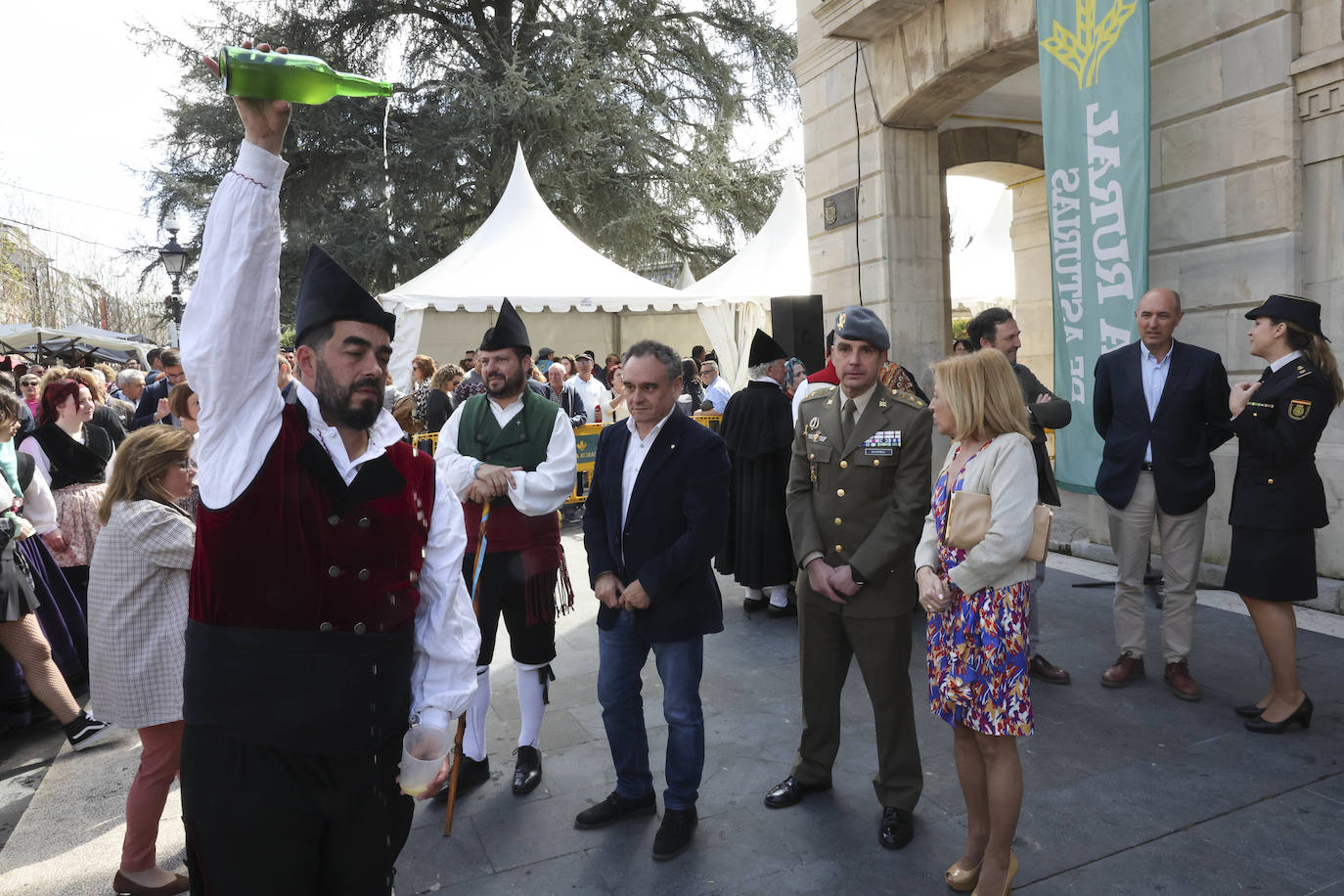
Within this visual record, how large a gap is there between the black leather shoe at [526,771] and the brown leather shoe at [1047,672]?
2739 mm

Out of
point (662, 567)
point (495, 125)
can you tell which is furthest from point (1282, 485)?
point (495, 125)

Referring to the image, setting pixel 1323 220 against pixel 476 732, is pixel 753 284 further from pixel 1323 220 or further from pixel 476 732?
pixel 476 732

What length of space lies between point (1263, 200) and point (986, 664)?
4.95m

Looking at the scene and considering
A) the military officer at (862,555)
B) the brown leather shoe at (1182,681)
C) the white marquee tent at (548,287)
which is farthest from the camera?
the white marquee tent at (548,287)

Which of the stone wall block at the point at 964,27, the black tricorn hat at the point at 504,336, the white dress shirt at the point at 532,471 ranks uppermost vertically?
the stone wall block at the point at 964,27

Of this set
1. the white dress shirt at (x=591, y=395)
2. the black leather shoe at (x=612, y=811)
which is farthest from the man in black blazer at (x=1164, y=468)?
the white dress shirt at (x=591, y=395)

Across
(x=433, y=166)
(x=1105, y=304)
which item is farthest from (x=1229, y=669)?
(x=433, y=166)

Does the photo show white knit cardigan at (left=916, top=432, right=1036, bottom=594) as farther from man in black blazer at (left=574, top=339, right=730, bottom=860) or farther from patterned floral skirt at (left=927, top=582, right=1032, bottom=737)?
man in black blazer at (left=574, top=339, right=730, bottom=860)

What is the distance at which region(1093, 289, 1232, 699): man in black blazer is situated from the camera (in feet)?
15.1

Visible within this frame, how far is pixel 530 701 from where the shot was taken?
401cm

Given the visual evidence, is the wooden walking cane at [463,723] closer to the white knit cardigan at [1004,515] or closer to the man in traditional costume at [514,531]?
the man in traditional costume at [514,531]

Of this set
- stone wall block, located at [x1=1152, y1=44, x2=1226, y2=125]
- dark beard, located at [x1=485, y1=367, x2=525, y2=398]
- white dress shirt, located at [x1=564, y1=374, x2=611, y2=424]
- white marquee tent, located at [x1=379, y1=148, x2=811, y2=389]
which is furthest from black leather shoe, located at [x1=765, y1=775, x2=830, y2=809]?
white marquee tent, located at [x1=379, y1=148, x2=811, y2=389]

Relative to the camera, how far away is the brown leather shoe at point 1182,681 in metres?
4.47

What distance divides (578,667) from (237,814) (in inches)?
145
